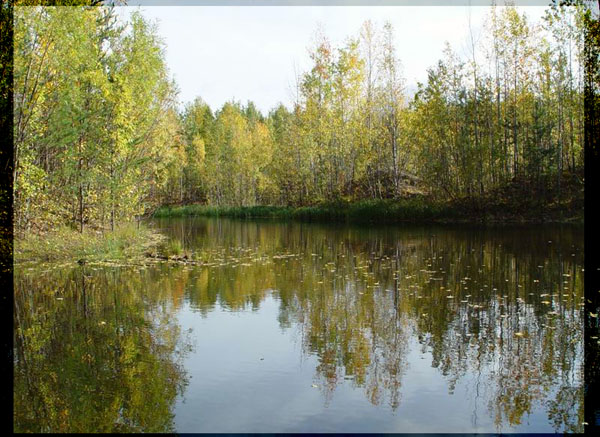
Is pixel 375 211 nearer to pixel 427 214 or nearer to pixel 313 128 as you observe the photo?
pixel 427 214

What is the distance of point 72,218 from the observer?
22.4m

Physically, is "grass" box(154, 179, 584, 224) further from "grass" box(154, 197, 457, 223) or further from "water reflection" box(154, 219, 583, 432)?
"water reflection" box(154, 219, 583, 432)

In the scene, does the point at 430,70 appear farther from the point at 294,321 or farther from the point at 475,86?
the point at 294,321

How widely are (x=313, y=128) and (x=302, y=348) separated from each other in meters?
39.3

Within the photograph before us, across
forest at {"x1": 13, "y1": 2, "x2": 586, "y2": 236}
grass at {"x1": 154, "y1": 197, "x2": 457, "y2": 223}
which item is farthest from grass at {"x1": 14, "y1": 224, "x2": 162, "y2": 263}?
grass at {"x1": 154, "y1": 197, "x2": 457, "y2": 223}

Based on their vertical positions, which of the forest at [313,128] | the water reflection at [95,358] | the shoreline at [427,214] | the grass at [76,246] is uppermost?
A: the forest at [313,128]

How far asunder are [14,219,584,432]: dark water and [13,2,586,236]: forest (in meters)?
5.61

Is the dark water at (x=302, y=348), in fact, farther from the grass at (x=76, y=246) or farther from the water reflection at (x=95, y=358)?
the grass at (x=76, y=246)

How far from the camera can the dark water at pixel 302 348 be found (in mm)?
6258

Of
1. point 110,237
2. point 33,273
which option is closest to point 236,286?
point 33,273

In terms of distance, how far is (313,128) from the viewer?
46875 mm

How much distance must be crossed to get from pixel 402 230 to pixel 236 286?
19.8 meters

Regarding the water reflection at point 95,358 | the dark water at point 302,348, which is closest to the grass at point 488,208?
the dark water at point 302,348

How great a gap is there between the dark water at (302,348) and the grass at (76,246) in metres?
1.62
